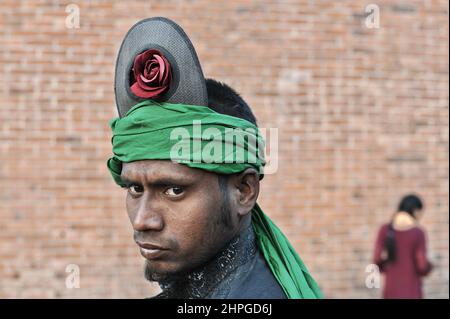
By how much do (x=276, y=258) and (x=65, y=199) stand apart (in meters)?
4.14

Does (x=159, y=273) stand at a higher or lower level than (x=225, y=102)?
lower

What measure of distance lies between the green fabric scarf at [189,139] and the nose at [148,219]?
15 cm

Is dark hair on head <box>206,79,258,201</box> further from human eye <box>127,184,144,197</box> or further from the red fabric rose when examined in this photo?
human eye <box>127,184,144,197</box>

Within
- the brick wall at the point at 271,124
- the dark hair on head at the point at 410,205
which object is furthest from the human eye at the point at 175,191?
the dark hair on head at the point at 410,205

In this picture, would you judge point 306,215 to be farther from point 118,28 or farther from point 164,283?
point 164,283

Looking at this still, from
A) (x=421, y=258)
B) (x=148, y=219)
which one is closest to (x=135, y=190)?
(x=148, y=219)

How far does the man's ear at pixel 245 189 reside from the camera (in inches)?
94.4

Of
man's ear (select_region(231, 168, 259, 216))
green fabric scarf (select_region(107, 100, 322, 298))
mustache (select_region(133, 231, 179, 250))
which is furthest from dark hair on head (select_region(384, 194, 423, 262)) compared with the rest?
mustache (select_region(133, 231, 179, 250))

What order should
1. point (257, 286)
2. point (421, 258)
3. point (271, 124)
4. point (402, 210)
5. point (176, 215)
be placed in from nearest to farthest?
point (176, 215), point (257, 286), point (421, 258), point (402, 210), point (271, 124)

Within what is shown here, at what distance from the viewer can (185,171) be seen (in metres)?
2.29

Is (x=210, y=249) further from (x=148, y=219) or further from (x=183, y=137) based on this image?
(x=183, y=137)

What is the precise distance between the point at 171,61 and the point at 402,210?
4643 mm
